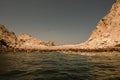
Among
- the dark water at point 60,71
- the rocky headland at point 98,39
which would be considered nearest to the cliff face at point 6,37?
the rocky headland at point 98,39

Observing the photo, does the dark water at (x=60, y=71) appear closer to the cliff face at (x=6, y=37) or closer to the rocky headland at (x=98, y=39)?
the rocky headland at (x=98, y=39)

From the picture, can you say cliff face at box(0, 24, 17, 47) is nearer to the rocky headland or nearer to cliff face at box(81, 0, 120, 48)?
the rocky headland

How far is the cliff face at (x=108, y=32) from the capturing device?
69.8 meters

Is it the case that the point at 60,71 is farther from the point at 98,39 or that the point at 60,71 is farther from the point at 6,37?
the point at 6,37

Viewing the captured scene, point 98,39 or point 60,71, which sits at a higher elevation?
point 98,39

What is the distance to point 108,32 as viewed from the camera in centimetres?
7681

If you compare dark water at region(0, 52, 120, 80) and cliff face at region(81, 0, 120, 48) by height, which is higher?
cliff face at region(81, 0, 120, 48)

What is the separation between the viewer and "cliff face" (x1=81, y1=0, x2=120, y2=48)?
69750 mm

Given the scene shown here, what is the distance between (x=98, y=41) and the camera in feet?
248

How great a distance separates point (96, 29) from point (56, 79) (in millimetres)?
77377

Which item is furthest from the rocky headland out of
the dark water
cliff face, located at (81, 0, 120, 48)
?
the dark water

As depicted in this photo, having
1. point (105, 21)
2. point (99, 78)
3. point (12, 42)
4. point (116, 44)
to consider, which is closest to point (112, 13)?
point (105, 21)

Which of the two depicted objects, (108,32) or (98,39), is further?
(98,39)

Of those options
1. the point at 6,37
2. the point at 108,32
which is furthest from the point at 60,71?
the point at 6,37
